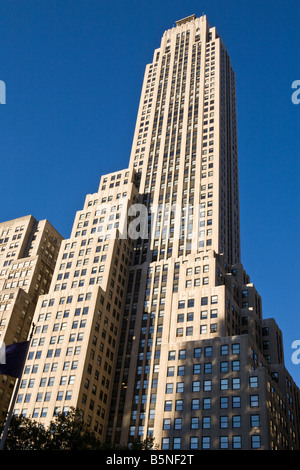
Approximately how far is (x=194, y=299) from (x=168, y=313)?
11.0 m

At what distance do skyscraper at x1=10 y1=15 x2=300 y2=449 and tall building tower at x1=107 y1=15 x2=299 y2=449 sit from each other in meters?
0.31

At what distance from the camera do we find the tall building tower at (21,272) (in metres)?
131

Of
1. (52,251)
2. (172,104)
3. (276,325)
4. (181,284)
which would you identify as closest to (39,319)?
(181,284)

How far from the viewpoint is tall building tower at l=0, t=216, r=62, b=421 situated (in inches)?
5167

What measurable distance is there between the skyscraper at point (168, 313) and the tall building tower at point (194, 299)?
315mm

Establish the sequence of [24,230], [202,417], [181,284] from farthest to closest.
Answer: [24,230], [181,284], [202,417]

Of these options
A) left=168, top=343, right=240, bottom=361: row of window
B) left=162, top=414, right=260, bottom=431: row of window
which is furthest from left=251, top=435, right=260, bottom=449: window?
left=168, top=343, right=240, bottom=361: row of window

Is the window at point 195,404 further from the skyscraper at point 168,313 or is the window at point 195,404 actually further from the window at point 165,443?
the window at point 165,443

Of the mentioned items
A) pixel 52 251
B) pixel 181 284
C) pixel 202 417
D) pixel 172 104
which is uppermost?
pixel 172 104

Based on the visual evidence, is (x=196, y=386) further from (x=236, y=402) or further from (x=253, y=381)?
(x=253, y=381)

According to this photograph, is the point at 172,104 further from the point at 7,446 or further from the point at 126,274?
the point at 7,446

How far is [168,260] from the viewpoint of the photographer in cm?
13650

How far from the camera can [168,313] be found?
124812 mm

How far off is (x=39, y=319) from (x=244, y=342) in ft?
168
